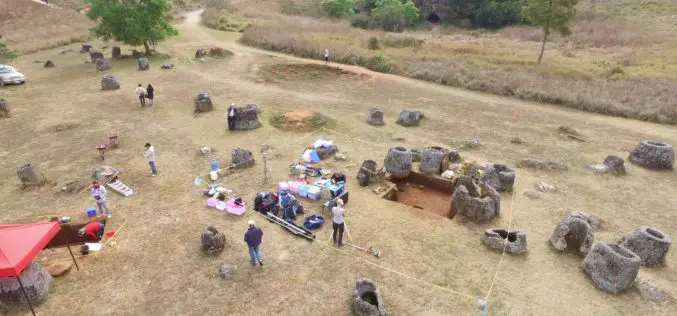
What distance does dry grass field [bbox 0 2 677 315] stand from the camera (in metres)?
10.1

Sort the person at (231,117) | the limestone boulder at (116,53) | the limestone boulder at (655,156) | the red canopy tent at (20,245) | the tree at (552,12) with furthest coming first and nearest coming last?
1. the limestone boulder at (116,53)
2. the tree at (552,12)
3. the person at (231,117)
4. the limestone boulder at (655,156)
5. the red canopy tent at (20,245)

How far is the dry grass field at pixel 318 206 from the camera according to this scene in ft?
33.0

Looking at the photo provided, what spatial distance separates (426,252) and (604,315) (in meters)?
4.35

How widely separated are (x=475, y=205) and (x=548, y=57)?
28.3m

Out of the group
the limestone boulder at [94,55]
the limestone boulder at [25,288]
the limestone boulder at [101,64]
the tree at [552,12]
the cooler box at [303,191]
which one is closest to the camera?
the limestone boulder at [25,288]

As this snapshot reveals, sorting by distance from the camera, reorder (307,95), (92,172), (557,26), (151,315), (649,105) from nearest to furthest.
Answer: (151,315) → (92,172) → (649,105) → (307,95) → (557,26)

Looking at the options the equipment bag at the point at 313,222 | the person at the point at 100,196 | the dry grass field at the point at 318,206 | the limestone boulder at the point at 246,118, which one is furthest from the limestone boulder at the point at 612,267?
the limestone boulder at the point at 246,118

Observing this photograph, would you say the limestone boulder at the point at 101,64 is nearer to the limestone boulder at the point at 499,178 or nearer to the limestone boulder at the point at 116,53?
→ the limestone boulder at the point at 116,53

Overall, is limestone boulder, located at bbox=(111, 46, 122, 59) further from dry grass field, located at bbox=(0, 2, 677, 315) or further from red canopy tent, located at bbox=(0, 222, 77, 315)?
red canopy tent, located at bbox=(0, 222, 77, 315)

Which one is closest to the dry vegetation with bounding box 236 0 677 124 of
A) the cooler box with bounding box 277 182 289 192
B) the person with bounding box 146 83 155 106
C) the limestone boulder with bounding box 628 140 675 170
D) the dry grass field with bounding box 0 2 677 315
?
the dry grass field with bounding box 0 2 677 315

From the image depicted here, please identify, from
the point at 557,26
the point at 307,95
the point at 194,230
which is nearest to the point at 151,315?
the point at 194,230

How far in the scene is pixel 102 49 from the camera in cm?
3688

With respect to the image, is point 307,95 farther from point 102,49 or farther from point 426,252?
point 102,49

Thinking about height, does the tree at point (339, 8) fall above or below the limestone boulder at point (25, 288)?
above
